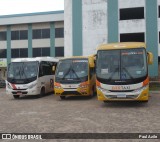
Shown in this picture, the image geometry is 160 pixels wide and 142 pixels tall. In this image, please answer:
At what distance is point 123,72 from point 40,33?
1201 inches

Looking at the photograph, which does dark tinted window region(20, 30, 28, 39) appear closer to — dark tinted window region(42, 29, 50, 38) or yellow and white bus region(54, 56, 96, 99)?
dark tinted window region(42, 29, 50, 38)

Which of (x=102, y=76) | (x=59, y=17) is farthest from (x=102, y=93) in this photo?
(x=59, y=17)

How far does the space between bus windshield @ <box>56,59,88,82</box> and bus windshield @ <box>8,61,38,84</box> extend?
195cm

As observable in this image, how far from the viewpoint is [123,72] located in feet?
43.1

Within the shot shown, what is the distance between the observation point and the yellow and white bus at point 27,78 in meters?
17.8

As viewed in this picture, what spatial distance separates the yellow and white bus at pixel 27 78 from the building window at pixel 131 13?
17.2m

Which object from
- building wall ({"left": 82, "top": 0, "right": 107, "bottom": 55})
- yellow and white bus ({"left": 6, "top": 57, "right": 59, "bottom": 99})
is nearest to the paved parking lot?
yellow and white bus ({"left": 6, "top": 57, "right": 59, "bottom": 99})

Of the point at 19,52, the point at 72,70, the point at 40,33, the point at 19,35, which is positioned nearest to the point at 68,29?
the point at 40,33

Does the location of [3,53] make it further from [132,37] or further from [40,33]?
[132,37]

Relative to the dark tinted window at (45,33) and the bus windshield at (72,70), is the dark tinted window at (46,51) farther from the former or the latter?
the bus windshield at (72,70)

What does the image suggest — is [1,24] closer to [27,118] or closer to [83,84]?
[83,84]

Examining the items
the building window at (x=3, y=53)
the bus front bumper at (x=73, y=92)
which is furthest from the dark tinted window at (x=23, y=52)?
the bus front bumper at (x=73, y=92)

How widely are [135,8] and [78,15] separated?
21.6ft

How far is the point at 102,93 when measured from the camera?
13227 millimetres
